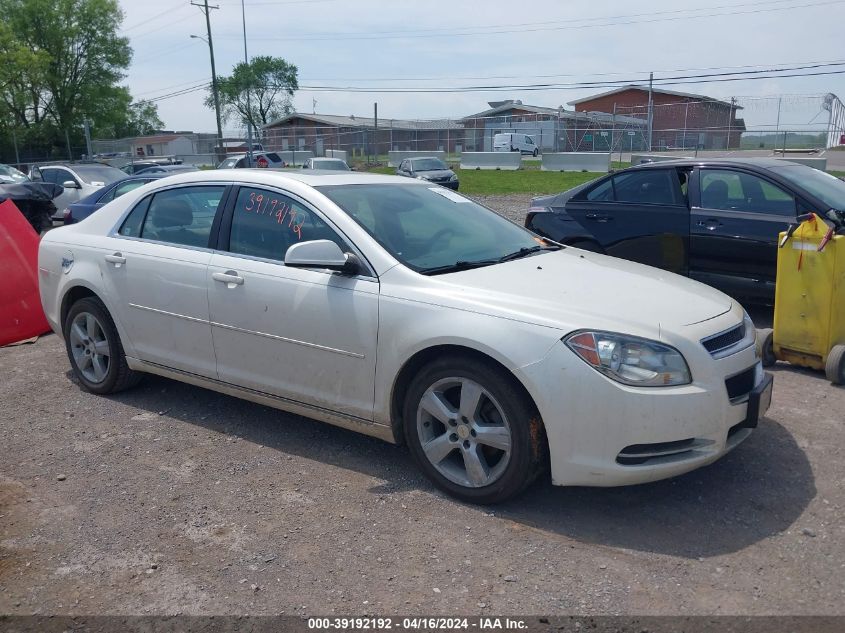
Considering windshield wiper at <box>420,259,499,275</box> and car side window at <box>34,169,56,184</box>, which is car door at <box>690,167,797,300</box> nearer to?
windshield wiper at <box>420,259,499,275</box>

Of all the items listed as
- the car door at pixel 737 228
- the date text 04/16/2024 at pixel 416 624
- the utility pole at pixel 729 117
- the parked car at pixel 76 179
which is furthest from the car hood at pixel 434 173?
the date text 04/16/2024 at pixel 416 624

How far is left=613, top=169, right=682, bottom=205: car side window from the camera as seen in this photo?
7480 mm

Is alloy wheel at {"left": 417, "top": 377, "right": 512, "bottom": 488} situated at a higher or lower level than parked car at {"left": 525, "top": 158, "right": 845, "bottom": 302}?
lower

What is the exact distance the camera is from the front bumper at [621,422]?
337cm

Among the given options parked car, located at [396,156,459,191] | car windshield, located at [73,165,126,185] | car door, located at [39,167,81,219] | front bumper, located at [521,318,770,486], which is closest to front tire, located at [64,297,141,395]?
front bumper, located at [521,318,770,486]

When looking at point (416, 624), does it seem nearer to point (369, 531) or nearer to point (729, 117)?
point (369, 531)

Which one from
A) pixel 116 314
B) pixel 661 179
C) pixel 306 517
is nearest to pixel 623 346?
pixel 306 517

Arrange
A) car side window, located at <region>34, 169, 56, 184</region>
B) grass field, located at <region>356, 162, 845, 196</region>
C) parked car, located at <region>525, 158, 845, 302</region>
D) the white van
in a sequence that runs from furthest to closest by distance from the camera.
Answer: the white van < grass field, located at <region>356, 162, 845, 196</region> < car side window, located at <region>34, 169, 56, 184</region> < parked car, located at <region>525, 158, 845, 302</region>

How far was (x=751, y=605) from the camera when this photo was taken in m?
2.96

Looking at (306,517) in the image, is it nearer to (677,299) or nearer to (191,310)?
(191,310)

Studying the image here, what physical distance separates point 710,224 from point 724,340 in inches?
146

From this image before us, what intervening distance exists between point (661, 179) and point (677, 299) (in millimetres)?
3985

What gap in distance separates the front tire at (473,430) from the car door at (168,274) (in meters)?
1.56

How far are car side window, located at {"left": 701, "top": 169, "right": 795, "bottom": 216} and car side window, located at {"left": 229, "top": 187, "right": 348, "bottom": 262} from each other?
4355 millimetres
